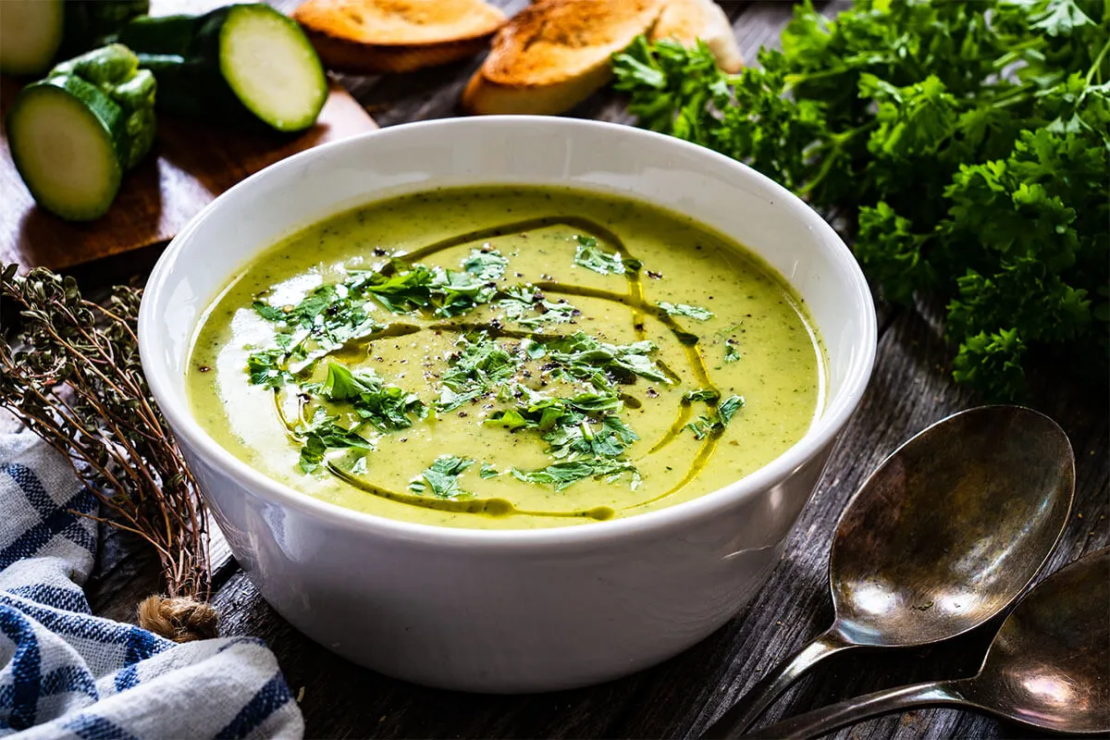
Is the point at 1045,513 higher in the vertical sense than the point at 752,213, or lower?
lower

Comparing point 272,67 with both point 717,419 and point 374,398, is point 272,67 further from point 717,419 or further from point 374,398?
point 717,419

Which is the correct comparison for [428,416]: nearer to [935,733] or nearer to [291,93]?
[935,733]

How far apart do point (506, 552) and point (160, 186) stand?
2059mm

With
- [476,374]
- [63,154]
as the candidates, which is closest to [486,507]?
[476,374]

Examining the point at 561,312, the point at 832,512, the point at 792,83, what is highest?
the point at 561,312

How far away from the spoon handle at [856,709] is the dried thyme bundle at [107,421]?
999mm

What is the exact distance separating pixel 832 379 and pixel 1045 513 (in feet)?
1.50

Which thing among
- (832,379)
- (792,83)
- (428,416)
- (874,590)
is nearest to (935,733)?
(874,590)

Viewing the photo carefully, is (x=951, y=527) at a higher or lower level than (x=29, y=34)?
lower

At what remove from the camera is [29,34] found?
353 cm

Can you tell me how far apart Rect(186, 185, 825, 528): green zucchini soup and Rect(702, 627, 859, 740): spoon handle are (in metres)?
0.30

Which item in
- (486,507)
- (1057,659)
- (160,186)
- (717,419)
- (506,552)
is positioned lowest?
(1057,659)

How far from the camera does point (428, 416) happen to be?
2.05 meters

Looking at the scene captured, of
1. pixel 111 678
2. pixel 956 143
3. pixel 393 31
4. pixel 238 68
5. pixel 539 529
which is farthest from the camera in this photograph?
pixel 393 31
